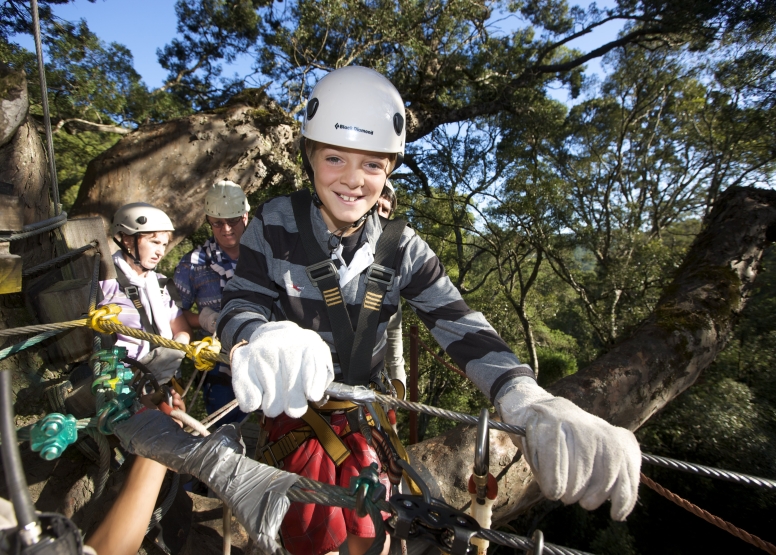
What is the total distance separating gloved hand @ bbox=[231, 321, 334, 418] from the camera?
1.13 metres

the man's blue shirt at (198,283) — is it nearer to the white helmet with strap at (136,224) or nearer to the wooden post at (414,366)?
the white helmet with strap at (136,224)

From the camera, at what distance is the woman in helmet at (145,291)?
256 cm

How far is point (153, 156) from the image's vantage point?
483 cm

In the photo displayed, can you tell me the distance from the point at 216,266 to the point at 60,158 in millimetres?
8307

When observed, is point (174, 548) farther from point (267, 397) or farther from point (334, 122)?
point (334, 122)

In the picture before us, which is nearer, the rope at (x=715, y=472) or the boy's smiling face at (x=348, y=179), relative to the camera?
the rope at (x=715, y=472)

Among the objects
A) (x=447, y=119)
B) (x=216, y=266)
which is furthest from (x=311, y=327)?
(x=447, y=119)

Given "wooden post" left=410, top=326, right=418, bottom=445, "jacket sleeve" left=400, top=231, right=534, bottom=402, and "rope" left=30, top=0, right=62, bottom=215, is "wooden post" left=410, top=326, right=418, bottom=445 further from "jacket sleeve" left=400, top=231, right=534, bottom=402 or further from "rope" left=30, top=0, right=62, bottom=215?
"rope" left=30, top=0, right=62, bottom=215

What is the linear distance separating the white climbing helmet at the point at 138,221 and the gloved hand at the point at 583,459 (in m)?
2.90

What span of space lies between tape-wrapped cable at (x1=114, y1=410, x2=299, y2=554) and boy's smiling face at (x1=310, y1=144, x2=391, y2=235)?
89 cm

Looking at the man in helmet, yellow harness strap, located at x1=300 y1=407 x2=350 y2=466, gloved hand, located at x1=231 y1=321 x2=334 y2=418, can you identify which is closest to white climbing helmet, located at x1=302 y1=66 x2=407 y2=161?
gloved hand, located at x1=231 y1=321 x2=334 y2=418

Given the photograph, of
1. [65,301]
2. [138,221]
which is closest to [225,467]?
[65,301]

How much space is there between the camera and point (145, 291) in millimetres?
2834

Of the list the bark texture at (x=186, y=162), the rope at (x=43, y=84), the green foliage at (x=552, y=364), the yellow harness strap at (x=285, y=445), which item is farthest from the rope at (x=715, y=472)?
the green foliage at (x=552, y=364)
